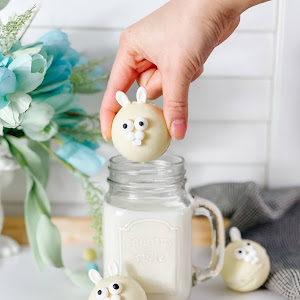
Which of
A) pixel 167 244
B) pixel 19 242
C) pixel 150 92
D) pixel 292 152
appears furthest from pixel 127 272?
pixel 292 152

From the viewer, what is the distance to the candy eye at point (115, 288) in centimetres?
75

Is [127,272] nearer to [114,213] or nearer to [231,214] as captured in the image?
[114,213]

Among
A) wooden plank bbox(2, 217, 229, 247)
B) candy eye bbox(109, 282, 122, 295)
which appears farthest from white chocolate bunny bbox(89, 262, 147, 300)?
wooden plank bbox(2, 217, 229, 247)

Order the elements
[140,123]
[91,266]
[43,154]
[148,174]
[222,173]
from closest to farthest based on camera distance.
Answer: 1. [140,123]
2. [148,174]
3. [91,266]
4. [43,154]
5. [222,173]

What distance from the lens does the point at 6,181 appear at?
3.51ft

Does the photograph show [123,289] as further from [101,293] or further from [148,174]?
[148,174]

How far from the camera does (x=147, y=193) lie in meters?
0.84

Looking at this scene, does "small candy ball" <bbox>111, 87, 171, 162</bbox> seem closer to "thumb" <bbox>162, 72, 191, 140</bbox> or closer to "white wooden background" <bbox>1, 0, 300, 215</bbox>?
"thumb" <bbox>162, 72, 191, 140</bbox>

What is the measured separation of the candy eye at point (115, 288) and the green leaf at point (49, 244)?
0.72 feet

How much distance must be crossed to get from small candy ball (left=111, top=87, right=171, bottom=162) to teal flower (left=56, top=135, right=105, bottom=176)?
26cm

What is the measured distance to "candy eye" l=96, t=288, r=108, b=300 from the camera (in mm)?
752

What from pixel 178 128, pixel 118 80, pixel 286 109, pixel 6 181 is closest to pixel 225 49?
pixel 286 109

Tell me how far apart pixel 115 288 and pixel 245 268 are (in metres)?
0.25

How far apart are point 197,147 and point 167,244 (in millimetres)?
390
